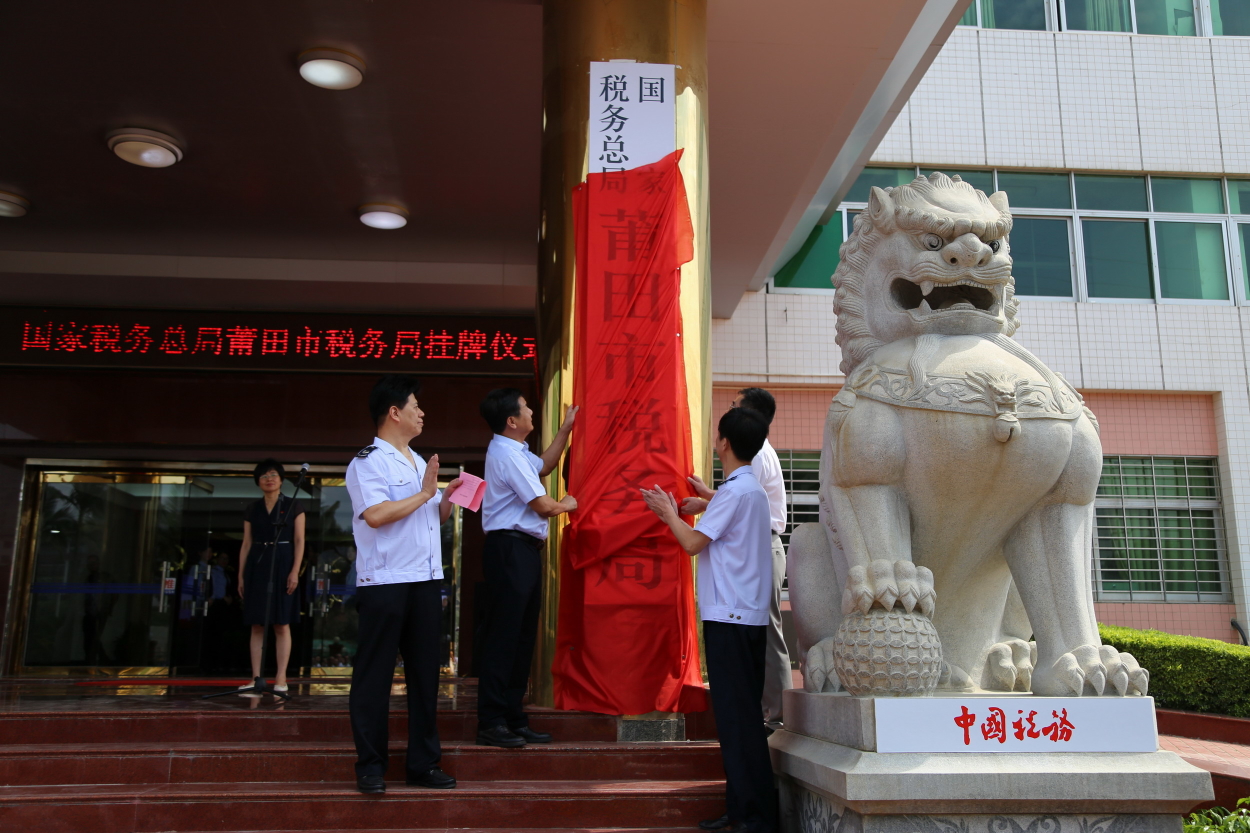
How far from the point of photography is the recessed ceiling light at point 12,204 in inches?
314

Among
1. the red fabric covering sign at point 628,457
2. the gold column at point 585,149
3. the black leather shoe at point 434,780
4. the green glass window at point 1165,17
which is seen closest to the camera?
the black leather shoe at point 434,780

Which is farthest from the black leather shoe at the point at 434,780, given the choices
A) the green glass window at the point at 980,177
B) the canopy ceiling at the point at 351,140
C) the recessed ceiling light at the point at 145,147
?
the green glass window at the point at 980,177

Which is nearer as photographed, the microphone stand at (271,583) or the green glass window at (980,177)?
the microphone stand at (271,583)

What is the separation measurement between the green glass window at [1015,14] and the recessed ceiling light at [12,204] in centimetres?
992

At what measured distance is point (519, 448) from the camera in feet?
13.8

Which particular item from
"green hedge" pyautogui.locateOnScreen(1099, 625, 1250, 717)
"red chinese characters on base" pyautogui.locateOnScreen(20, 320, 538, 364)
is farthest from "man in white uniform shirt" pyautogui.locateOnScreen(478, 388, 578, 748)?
"red chinese characters on base" pyautogui.locateOnScreen(20, 320, 538, 364)

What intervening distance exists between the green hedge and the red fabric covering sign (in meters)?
4.12

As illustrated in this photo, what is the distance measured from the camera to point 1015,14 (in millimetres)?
11258

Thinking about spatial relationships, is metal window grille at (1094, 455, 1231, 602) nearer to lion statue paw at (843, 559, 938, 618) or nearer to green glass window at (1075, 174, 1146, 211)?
green glass window at (1075, 174, 1146, 211)

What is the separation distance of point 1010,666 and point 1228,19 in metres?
11.4

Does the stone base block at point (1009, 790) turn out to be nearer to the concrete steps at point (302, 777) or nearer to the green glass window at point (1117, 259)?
the concrete steps at point (302, 777)

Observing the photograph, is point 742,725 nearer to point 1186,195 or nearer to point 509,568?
point 509,568

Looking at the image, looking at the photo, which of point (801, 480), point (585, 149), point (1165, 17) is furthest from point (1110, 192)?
point (585, 149)

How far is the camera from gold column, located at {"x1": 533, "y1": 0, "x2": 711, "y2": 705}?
4.91 metres
